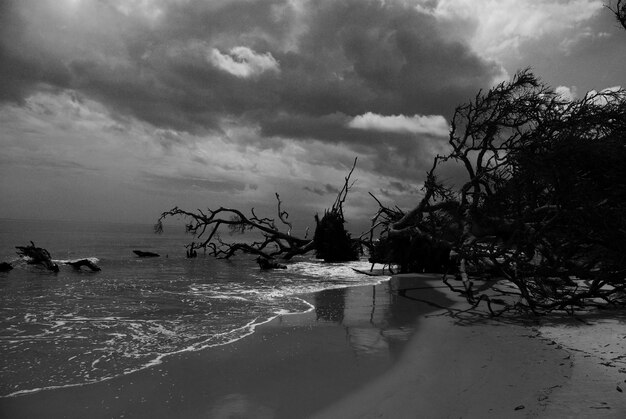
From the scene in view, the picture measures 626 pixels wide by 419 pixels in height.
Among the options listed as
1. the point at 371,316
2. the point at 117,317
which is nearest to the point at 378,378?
the point at 371,316

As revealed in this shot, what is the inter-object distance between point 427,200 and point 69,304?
1087 cm

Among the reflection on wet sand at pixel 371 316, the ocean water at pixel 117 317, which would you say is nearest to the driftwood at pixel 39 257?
the ocean water at pixel 117 317

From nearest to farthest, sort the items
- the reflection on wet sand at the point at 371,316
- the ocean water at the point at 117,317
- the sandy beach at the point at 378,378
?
1. the sandy beach at the point at 378,378
2. the ocean water at the point at 117,317
3. the reflection on wet sand at the point at 371,316

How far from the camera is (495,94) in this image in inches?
568

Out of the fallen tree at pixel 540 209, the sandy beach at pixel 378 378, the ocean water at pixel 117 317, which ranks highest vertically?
the fallen tree at pixel 540 209

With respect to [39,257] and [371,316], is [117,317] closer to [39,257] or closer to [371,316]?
[371,316]

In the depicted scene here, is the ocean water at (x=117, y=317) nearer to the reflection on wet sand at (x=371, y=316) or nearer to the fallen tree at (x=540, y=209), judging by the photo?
the reflection on wet sand at (x=371, y=316)

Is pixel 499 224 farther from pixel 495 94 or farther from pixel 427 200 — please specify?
pixel 495 94

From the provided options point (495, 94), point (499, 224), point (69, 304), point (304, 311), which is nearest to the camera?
point (304, 311)

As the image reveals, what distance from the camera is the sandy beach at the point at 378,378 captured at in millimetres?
3525

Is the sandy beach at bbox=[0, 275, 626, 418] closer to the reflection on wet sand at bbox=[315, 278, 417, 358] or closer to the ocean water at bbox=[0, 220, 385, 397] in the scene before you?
the reflection on wet sand at bbox=[315, 278, 417, 358]

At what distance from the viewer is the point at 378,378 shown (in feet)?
14.2

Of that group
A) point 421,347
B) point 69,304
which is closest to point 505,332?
point 421,347

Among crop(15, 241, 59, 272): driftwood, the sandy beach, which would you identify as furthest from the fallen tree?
crop(15, 241, 59, 272): driftwood
